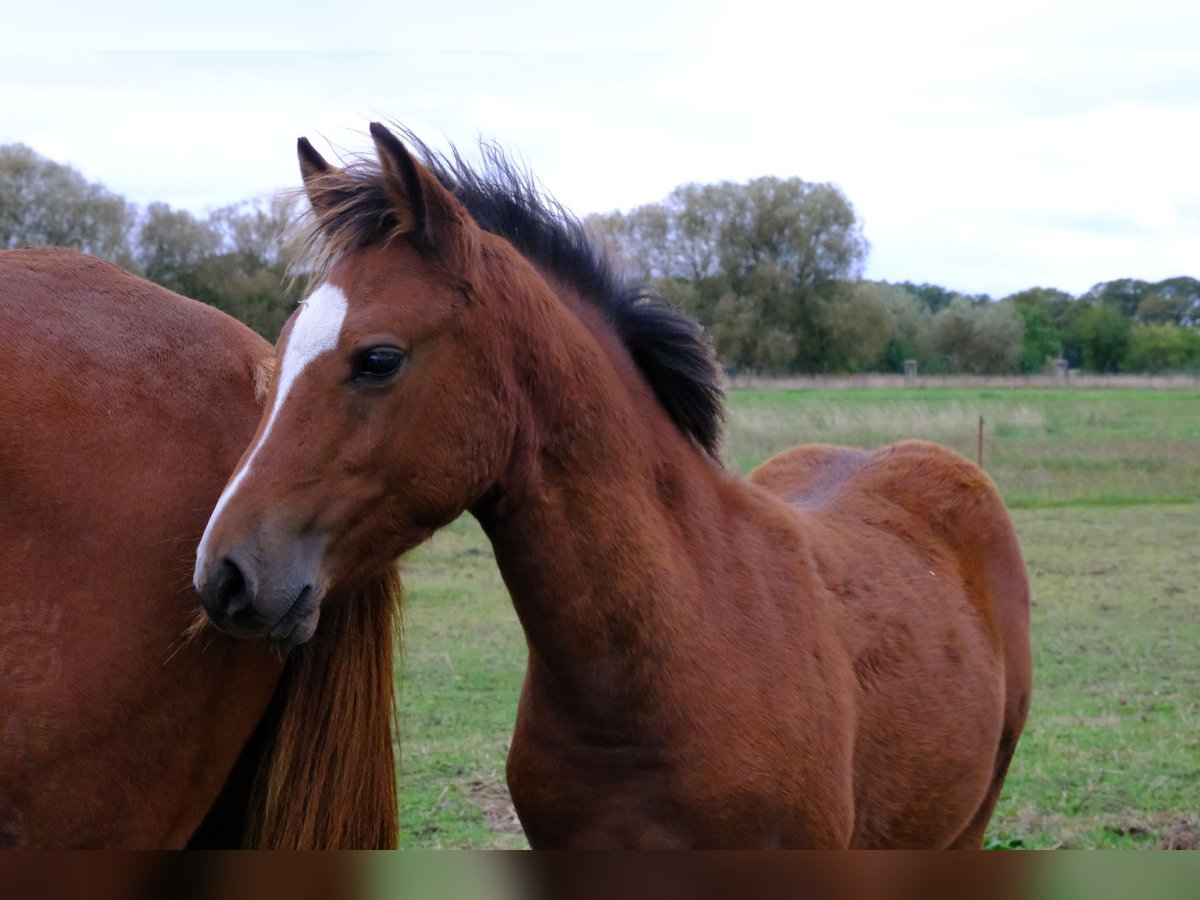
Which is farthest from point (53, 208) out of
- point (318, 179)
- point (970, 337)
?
point (970, 337)

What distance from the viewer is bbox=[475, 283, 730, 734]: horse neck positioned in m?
2.09

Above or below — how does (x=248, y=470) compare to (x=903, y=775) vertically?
above

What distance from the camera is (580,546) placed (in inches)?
82.4

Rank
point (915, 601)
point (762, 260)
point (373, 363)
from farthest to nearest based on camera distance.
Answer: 1. point (762, 260)
2. point (915, 601)
3. point (373, 363)

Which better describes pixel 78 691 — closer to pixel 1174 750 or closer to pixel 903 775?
pixel 903 775

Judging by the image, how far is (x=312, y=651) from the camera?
2410mm

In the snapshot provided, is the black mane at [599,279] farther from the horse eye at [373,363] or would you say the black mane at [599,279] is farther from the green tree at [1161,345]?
the green tree at [1161,345]

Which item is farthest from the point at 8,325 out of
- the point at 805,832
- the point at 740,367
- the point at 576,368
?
the point at 740,367

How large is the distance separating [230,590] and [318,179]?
3.10 ft

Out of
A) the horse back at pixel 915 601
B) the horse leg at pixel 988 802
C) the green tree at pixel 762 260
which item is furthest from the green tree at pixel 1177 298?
the green tree at pixel 762 260

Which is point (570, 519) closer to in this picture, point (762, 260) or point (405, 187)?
point (405, 187)

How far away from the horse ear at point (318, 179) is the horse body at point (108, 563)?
454mm

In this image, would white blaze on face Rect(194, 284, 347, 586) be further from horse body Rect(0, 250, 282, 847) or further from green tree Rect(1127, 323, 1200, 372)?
green tree Rect(1127, 323, 1200, 372)

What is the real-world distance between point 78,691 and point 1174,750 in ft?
17.9
